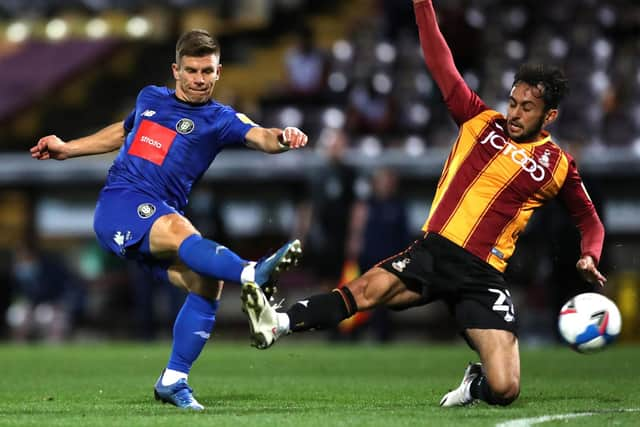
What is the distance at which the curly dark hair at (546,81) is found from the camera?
717 cm

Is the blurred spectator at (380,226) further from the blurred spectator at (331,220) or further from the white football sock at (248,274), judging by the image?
the white football sock at (248,274)

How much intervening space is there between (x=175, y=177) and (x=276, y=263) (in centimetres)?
115

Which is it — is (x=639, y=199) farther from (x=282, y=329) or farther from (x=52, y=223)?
(x=282, y=329)

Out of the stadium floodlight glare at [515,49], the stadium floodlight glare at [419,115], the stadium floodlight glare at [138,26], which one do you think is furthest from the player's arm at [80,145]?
the stadium floodlight glare at [138,26]

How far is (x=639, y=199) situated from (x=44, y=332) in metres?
8.32

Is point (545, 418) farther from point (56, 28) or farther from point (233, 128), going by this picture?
point (56, 28)

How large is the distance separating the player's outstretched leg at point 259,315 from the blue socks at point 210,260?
0.21 metres

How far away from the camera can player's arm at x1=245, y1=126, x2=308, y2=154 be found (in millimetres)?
6477

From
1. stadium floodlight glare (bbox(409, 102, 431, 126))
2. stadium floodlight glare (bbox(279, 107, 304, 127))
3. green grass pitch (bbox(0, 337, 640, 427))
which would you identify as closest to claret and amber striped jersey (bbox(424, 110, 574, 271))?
green grass pitch (bbox(0, 337, 640, 427))

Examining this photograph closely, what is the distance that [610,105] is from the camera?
55.9 feet

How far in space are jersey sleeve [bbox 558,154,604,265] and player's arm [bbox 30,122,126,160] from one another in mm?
2661

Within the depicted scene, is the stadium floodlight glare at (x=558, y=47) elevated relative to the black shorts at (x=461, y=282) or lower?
elevated

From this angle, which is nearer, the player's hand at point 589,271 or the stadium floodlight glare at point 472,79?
the player's hand at point 589,271

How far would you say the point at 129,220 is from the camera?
270 inches
